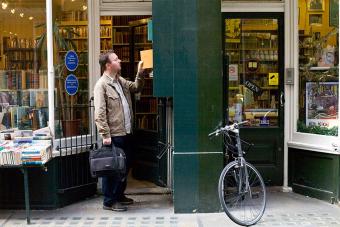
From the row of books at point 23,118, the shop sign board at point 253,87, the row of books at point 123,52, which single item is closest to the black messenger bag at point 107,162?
the row of books at point 23,118

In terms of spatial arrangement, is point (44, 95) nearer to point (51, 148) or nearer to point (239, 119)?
point (51, 148)

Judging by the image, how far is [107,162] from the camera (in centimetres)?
633

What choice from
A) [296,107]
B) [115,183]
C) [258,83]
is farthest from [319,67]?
[115,183]

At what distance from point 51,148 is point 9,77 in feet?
3.73

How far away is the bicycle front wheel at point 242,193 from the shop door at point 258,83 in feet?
4.58

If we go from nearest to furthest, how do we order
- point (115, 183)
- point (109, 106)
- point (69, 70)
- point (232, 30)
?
1. point (109, 106)
2. point (115, 183)
3. point (69, 70)
4. point (232, 30)

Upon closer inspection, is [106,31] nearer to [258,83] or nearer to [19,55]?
[19,55]

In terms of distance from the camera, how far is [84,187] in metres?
7.17

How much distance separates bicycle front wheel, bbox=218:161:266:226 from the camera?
5980 mm

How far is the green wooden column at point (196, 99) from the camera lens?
6348mm

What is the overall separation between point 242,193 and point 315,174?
149 centimetres

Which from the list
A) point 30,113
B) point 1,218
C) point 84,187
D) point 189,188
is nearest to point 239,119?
point 189,188

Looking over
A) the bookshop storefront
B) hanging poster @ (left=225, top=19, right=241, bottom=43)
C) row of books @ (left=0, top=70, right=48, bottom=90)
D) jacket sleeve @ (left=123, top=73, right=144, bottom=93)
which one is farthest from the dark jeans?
hanging poster @ (left=225, top=19, right=241, bottom=43)

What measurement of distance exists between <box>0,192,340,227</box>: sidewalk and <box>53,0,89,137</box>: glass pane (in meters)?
1.02
